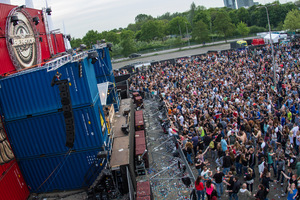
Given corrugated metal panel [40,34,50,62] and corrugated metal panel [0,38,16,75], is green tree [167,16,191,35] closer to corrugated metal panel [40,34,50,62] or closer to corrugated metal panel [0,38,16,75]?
corrugated metal panel [40,34,50,62]

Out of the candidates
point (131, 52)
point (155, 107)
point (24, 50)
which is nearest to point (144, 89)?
point (155, 107)

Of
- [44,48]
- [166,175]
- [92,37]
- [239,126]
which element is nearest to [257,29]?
[92,37]

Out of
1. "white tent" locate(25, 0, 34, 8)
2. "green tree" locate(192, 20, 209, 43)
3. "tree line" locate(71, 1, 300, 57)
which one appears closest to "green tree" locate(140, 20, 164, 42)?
"tree line" locate(71, 1, 300, 57)

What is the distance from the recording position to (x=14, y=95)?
10648mm

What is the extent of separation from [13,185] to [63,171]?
2.08 m

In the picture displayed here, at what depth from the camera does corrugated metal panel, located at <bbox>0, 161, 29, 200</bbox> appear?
31.9 feet

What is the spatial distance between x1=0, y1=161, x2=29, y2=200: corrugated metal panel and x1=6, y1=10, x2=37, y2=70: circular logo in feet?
16.6

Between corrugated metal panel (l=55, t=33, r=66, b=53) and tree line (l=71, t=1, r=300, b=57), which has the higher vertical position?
tree line (l=71, t=1, r=300, b=57)

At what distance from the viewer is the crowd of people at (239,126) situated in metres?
9.09

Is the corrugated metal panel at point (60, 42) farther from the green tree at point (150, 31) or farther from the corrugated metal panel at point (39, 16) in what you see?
the green tree at point (150, 31)

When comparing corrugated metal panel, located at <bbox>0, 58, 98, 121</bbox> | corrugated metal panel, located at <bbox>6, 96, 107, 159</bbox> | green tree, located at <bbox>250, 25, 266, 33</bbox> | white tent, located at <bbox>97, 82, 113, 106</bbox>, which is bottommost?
corrugated metal panel, located at <bbox>6, 96, 107, 159</bbox>

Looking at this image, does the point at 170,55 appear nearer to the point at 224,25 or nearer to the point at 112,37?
the point at 224,25

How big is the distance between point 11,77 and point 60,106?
2389 millimetres

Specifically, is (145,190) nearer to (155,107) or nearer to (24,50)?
(24,50)
